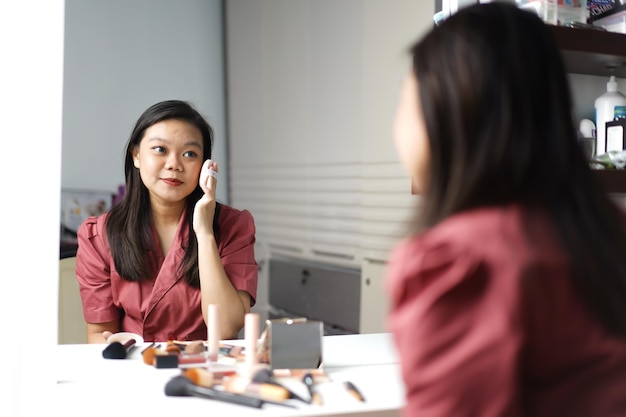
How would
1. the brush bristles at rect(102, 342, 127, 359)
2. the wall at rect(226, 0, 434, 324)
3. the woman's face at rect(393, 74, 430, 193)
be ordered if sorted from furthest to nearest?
the wall at rect(226, 0, 434, 324), the brush bristles at rect(102, 342, 127, 359), the woman's face at rect(393, 74, 430, 193)

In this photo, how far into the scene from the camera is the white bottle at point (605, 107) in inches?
50.5

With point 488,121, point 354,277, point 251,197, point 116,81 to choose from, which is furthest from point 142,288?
point 488,121

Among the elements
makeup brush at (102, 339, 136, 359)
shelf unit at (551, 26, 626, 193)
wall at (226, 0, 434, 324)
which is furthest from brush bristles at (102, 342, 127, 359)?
shelf unit at (551, 26, 626, 193)

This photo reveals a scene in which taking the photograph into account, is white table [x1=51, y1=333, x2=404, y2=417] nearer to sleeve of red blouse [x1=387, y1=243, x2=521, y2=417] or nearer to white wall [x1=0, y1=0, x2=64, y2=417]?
white wall [x1=0, y1=0, x2=64, y2=417]

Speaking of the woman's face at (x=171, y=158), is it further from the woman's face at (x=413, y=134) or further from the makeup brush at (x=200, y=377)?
the woman's face at (x=413, y=134)

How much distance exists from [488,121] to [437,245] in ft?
0.36

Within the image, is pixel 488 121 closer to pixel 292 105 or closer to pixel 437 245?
pixel 437 245

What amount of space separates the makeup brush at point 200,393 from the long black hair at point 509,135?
34 cm

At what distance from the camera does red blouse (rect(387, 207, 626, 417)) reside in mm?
460

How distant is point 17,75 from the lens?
0.92 m

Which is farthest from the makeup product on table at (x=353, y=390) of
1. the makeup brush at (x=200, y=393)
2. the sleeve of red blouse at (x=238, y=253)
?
the sleeve of red blouse at (x=238, y=253)

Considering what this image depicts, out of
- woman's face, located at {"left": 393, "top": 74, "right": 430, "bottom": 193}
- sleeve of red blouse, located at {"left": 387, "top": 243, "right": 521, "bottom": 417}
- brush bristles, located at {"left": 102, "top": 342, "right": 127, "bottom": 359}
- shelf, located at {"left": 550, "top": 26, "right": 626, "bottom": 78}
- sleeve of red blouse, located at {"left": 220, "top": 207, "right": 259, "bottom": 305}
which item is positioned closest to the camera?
sleeve of red blouse, located at {"left": 387, "top": 243, "right": 521, "bottom": 417}

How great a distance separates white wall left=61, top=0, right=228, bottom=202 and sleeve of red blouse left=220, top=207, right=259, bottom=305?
0.16 feet

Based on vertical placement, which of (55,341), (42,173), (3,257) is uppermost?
(42,173)
